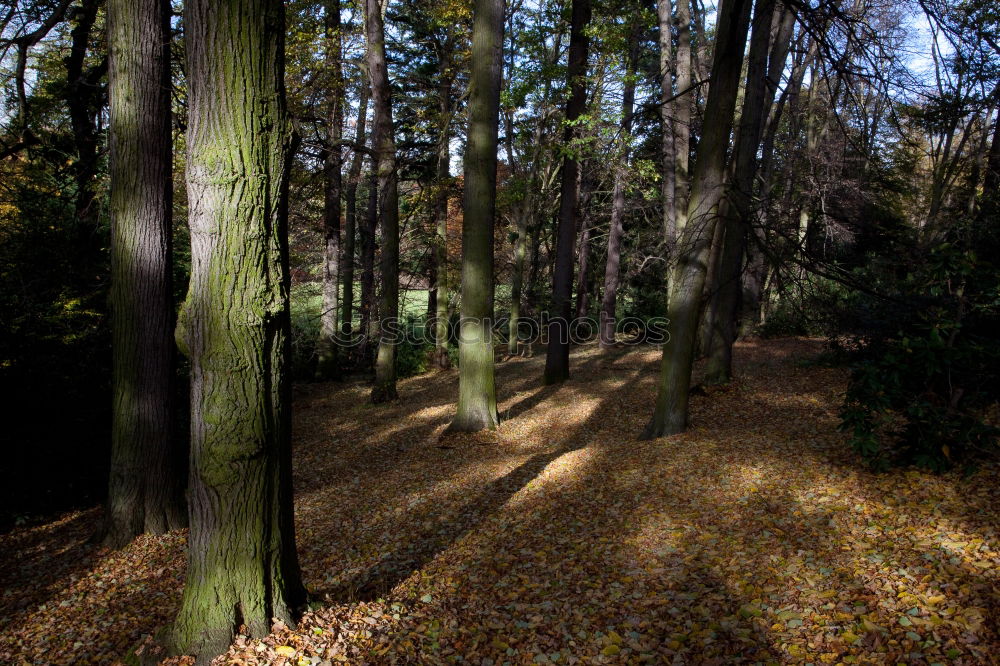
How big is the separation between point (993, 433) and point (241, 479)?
549 centimetres

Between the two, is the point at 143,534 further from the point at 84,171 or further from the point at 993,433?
the point at 993,433

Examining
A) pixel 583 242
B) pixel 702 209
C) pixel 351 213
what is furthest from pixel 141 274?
pixel 583 242

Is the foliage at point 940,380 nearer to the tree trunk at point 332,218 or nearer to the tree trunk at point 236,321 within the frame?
the tree trunk at point 236,321

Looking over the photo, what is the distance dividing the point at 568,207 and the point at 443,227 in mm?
5211

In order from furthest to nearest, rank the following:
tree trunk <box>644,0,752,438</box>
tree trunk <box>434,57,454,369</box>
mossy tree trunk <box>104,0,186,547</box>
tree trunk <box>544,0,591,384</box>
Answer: tree trunk <box>434,57,454,369</box> → tree trunk <box>544,0,591,384</box> → tree trunk <box>644,0,752,438</box> → mossy tree trunk <box>104,0,186,547</box>

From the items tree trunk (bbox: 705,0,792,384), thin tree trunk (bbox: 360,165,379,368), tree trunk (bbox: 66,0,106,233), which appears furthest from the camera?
thin tree trunk (bbox: 360,165,379,368)

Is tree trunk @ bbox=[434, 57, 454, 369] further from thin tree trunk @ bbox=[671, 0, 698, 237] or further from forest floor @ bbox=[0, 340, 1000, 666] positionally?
forest floor @ bbox=[0, 340, 1000, 666]

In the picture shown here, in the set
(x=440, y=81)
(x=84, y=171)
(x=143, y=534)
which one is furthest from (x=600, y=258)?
(x=143, y=534)

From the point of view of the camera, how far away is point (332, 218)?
588 inches

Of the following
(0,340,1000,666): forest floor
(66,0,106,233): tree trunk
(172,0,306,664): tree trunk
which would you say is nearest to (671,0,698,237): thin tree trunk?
(0,340,1000,666): forest floor

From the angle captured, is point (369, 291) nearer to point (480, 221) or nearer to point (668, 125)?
point (480, 221)

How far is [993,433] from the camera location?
443 centimetres

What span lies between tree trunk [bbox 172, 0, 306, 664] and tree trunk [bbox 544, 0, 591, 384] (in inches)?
330

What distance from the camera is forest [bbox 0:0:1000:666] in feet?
10.1
